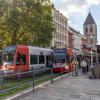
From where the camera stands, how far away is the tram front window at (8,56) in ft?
94.6

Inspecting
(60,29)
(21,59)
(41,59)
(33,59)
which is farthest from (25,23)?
(60,29)

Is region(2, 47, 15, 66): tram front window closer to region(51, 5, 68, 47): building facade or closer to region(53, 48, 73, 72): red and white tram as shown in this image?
region(53, 48, 73, 72): red and white tram

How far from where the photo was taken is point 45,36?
45.3m

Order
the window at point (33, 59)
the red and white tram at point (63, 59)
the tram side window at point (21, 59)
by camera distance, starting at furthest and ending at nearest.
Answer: the red and white tram at point (63, 59)
the window at point (33, 59)
the tram side window at point (21, 59)

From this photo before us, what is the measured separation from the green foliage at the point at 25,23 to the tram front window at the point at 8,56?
514 inches

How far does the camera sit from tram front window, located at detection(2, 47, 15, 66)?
2882 cm

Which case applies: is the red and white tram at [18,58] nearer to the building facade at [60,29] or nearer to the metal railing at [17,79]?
the metal railing at [17,79]

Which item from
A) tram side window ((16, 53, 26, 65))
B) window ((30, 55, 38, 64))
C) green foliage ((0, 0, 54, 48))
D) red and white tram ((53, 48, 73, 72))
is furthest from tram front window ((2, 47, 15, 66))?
green foliage ((0, 0, 54, 48))

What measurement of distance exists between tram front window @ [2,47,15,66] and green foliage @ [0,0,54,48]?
42.8 ft

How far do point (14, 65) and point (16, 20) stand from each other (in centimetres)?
1453

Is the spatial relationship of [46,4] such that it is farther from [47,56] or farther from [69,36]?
[69,36]

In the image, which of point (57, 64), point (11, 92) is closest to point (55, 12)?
point (57, 64)

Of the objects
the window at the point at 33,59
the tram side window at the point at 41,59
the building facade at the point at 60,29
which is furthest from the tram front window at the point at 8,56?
the building facade at the point at 60,29

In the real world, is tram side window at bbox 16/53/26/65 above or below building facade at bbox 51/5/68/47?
below
